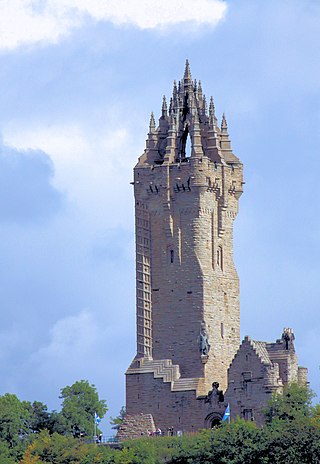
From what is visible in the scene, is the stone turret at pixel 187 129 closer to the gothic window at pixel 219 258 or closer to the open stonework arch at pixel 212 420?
the gothic window at pixel 219 258

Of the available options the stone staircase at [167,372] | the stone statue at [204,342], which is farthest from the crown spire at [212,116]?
the stone staircase at [167,372]

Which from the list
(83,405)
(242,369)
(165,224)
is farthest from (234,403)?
(83,405)

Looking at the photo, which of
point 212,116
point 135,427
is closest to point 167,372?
point 135,427

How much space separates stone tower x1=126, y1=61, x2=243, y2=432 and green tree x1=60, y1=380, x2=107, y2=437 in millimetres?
13071

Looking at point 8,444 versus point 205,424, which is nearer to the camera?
point 205,424

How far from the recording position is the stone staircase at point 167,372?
14325 cm

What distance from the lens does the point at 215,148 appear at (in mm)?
147375

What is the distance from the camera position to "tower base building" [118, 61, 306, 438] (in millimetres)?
143250

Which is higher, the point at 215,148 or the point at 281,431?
the point at 215,148

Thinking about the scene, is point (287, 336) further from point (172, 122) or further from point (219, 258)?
point (172, 122)

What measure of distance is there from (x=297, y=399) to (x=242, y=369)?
3965 mm

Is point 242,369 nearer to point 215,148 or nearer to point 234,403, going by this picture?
point 234,403

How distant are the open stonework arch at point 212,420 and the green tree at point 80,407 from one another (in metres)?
15.5

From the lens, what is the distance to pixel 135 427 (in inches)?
5694
